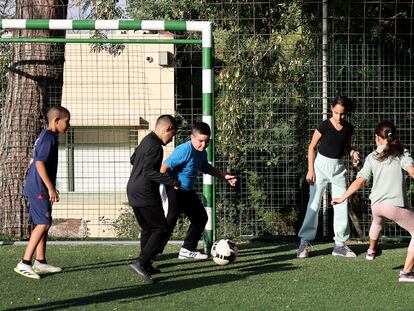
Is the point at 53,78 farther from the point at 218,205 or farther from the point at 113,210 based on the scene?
the point at 218,205

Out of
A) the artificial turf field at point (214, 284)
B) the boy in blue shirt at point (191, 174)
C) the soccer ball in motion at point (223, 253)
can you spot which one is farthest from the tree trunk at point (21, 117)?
the soccer ball in motion at point (223, 253)

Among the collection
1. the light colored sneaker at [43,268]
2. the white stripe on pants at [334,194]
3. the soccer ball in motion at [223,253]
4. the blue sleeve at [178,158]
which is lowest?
the light colored sneaker at [43,268]

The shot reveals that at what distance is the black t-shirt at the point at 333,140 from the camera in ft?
31.7

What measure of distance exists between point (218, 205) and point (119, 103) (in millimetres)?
2033

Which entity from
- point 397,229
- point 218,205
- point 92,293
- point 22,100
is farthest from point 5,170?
point 397,229

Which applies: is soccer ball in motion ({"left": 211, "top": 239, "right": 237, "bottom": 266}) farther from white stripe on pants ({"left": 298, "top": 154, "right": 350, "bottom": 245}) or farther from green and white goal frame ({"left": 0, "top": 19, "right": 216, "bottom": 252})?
white stripe on pants ({"left": 298, "top": 154, "right": 350, "bottom": 245})

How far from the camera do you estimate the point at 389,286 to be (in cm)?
780

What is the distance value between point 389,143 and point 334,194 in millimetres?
1243

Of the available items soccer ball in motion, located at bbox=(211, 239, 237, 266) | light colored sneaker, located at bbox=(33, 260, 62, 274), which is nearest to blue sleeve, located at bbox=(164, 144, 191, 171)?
soccer ball in motion, located at bbox=(211, 239, 237, 266)

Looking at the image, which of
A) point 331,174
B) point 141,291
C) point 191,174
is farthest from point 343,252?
point 141,291

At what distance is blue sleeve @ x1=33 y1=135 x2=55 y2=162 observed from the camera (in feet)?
27.1

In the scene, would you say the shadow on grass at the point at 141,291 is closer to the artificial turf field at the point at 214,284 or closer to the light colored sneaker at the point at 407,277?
the artificial turf field at the point at 214,284

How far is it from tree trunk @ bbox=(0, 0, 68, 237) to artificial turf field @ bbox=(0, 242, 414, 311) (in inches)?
60.0

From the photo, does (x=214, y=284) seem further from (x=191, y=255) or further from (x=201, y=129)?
(x=201, y=129)
